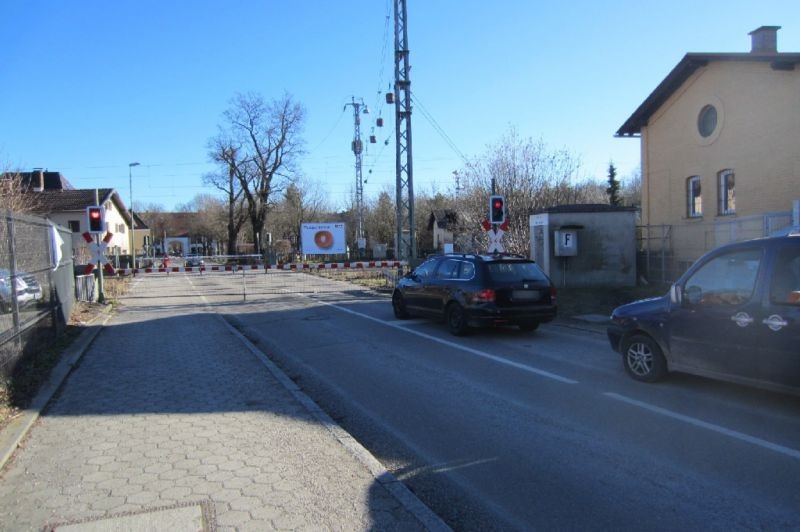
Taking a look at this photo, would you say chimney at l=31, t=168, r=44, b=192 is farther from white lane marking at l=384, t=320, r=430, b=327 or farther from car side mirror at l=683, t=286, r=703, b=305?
car side mirror at l=683, t=286, r=703, b=305

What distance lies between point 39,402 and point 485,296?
7.10m

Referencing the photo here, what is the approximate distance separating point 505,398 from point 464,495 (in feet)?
8.91

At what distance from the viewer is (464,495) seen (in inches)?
169

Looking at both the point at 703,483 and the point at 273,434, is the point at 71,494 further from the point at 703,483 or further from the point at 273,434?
the point at 703,483

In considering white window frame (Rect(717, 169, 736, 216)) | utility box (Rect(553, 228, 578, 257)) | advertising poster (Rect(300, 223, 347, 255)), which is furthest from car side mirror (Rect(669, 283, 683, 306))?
advertising poster (Rect(300, 223, 347, 255))

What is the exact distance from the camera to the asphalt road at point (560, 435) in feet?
13.2

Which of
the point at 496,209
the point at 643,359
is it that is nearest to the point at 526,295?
the point at 643,359

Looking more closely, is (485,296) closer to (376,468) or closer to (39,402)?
(376,468)

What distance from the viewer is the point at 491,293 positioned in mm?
10992

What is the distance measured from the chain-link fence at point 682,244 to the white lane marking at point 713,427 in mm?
11492

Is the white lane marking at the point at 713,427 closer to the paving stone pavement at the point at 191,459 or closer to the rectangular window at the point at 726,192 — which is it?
the paving stone pavement at the point at 191,459

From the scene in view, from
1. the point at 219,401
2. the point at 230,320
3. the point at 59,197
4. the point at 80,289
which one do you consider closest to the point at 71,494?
the point at 219,401

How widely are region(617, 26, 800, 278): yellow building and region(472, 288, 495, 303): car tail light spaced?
315 inches

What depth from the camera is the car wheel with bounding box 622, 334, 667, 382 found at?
716 centimetres
